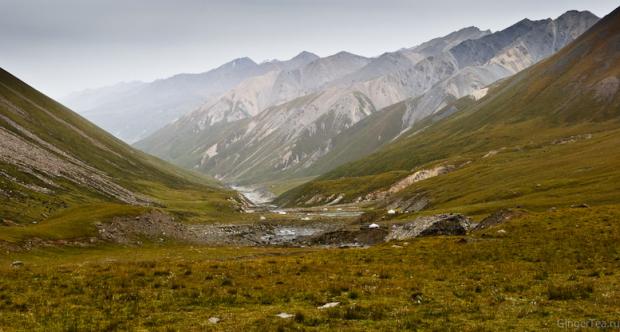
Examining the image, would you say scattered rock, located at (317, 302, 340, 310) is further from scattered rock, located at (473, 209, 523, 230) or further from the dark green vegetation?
scattered rock, located at (473, 209, 523, 230)

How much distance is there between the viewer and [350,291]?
27.0 meters

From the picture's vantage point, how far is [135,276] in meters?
30.4

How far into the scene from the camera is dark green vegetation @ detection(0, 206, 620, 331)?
20250 millimetres

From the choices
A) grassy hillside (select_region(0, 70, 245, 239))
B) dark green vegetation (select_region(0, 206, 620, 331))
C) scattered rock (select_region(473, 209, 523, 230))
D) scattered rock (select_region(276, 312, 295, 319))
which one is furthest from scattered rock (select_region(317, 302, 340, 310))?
grassy hillside (select_region(0, 70, 245, 239))

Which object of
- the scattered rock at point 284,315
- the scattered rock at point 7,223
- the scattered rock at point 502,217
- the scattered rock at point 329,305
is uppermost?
the scattered rock at point 284,315

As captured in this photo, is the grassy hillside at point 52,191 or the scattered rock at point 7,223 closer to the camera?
the scattered rock at point 7,223

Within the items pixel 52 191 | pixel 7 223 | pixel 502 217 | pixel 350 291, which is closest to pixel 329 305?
pixel 350 291

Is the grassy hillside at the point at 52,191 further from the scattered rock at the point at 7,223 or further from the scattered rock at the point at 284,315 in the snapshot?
the scattered rock at the point at 284,315

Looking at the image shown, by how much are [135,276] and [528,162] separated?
149m

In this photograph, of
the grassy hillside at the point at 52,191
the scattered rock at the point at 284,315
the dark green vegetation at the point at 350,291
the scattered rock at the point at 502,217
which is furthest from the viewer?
the grassy hillside at the point at 52,191

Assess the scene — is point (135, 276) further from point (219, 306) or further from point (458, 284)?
point (458, 284)

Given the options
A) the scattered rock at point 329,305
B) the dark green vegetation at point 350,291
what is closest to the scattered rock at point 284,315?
the dark green vegetation at point 350,291

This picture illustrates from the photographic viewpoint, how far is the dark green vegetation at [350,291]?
2025 cm

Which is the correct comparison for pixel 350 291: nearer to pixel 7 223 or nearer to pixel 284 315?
pixel 284 315
